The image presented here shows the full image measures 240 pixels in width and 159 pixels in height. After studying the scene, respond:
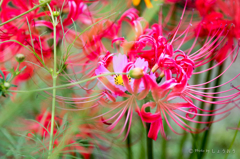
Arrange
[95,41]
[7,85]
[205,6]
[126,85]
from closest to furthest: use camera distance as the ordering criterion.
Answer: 1. [7,85]
2. [126,85]
3. [95,41]
4. [205,6]

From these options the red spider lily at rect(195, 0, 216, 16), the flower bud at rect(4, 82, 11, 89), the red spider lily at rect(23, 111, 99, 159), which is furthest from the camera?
the red spider lily at rect(195, 0, 216, 16)

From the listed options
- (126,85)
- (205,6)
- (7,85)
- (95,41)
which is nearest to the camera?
(7,85)

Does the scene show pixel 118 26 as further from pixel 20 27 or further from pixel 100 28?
pixel 20 27

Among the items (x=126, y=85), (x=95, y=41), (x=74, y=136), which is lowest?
(x=74, y=136)

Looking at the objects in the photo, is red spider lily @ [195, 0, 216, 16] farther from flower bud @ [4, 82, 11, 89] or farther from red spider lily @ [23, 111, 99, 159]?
flower bud @ [4, 82, 11, 89]

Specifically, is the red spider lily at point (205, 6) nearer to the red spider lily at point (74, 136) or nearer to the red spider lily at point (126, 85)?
the red spider lily at point (126, 85)

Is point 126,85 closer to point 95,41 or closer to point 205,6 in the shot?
point 95,41

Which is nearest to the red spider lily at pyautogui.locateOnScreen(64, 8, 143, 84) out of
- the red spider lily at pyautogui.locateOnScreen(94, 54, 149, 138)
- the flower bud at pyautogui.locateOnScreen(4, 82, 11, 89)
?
the red spider lily at pyautogui.locateOnScreen(94, 54, 149, 138)

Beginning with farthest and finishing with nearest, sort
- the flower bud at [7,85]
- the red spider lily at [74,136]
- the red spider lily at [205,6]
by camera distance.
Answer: the red spider lily at [205,6] → the red spider lily at [74,136] → the flower bud at [7,85]

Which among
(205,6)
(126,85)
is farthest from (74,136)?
(205,6)

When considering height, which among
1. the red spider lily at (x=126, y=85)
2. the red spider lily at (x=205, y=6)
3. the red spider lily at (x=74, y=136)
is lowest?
the red spider lily at (x=74, y=136)

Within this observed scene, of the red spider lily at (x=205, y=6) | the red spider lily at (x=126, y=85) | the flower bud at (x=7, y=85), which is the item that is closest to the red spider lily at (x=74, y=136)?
the red spider lily at (x=126, y=85)
